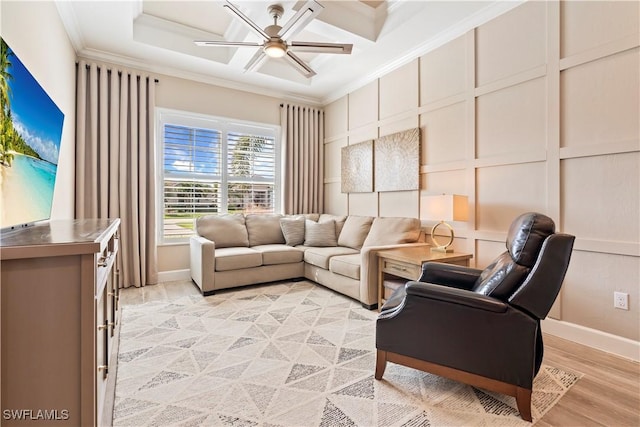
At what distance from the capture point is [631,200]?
212 centimetres

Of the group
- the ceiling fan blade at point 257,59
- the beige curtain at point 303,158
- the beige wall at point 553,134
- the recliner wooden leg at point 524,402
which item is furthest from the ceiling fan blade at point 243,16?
the recliner wooden leg at point 524,402

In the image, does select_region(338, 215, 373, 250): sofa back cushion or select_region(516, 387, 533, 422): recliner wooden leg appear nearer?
select_region(516, 387, 533, 422): recliner wooden leg

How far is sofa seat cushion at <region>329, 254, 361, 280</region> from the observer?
3236mm

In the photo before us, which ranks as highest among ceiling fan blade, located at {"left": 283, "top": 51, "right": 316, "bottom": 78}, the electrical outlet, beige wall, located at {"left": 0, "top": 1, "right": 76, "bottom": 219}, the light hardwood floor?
ceiling fan blade, located at {"left": 283, "top": 51, "right": 316, "bottom": 78}

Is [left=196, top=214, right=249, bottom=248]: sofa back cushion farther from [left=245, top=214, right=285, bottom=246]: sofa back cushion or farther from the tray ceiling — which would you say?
the tray ceiling

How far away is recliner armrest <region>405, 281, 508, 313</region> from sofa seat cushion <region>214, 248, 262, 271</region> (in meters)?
2.42

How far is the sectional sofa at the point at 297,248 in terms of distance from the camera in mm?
3334

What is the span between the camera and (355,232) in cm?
411

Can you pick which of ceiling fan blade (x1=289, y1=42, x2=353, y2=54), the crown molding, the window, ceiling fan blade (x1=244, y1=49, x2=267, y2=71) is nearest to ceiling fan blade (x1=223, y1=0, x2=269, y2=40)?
ceiling fan blade (x1=289, y1=42, x2=353, y2=54)

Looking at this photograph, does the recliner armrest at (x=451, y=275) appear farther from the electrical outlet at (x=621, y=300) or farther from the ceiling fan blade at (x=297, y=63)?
the ceiling fan blade at (x=297, y=63)

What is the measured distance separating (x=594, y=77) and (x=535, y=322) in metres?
1.97

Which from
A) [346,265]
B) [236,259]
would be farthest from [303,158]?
[346,265]

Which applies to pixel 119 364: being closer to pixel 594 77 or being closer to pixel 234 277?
pixel 234 277

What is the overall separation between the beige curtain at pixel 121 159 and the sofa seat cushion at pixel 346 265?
7.77 ft
